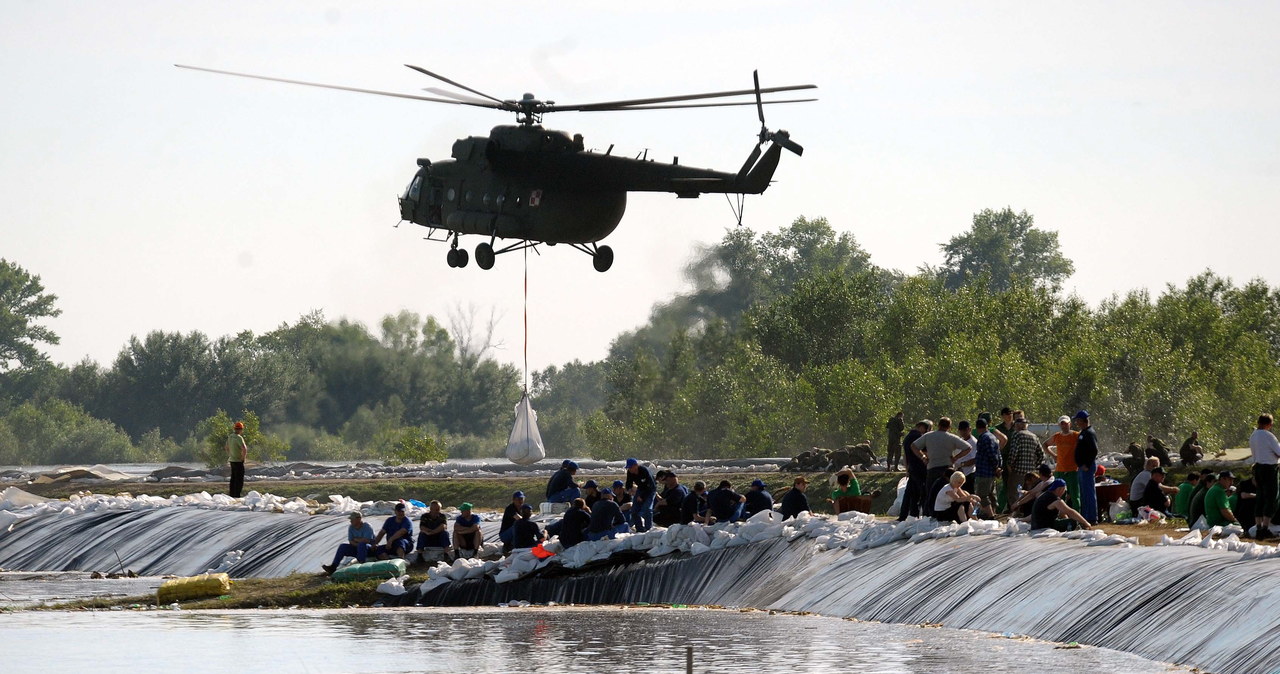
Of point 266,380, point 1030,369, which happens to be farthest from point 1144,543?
point 266,380

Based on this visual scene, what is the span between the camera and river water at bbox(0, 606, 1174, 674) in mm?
18484

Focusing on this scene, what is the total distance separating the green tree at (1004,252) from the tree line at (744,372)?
169 millimetres

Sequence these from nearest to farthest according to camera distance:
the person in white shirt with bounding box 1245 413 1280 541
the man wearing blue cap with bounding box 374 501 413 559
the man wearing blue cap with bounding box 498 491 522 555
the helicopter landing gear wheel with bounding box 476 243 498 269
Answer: the person in white shirt with bounding box 1245 413 1280 541 → the man wearing blue cap with bounding box 498 491 522 555 → the man wearing blue cap with bounding box 374 501 413 559 → the helicopter landing gear wheel with bounding box 476 243 498 269

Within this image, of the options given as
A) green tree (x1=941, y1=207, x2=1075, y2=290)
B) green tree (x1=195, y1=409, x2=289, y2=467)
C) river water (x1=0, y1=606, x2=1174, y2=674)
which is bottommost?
river water (x1=0, y1=606, x2=1174, y2=674)

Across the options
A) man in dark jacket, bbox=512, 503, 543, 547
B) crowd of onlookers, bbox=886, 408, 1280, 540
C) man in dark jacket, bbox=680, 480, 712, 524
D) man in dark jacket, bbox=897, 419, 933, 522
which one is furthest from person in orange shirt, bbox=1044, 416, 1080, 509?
man in dark jacket, bbox=512, 503, 543, 547

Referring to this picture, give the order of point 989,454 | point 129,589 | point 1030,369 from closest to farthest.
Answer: point 989,454 → point 129,589 → point 1030,369

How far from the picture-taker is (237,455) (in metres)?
40.8

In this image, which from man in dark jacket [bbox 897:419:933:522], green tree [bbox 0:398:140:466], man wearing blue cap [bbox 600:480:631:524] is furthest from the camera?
green tree [bbox 0:398:140:466]

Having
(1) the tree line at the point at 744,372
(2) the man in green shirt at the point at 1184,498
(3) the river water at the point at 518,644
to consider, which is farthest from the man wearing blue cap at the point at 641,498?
(1) the tree line at the point at 744,372

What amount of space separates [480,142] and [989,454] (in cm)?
1682

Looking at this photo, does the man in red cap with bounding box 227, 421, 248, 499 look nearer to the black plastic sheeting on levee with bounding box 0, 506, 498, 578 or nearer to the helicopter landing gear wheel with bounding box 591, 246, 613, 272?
the black plastic sheeting on levee with bounding box 0, 506, 498, 578

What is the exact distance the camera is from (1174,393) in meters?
65.6

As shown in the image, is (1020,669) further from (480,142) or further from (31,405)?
(31,405)

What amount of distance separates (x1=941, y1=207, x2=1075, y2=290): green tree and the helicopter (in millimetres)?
96409
